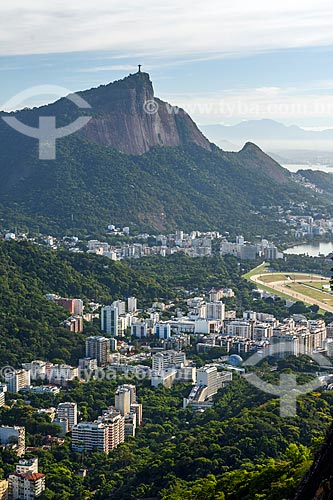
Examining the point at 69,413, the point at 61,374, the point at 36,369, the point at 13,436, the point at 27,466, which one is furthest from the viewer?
the point at 36,369

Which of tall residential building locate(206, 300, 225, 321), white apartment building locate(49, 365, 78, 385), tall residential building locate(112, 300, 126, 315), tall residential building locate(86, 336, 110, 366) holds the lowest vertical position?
white apartment building locate(49, 365, 78, 385)

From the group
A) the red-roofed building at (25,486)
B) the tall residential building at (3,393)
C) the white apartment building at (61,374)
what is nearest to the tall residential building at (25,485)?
the red-roofed building at (25,486)

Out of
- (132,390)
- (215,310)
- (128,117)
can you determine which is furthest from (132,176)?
(132,390)

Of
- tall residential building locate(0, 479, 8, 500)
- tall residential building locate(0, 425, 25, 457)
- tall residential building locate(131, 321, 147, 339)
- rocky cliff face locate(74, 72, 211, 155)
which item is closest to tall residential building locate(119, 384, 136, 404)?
tall residential building locate(0, 425, 25, 457)

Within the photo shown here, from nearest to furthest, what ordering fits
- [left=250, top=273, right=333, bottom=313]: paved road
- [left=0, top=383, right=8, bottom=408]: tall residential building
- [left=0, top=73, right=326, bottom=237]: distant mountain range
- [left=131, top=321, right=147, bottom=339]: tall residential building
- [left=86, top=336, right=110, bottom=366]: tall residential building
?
[left=0, top=383, right=8, bottom=408]: tall residential building < [left=86, top=336, right=110, bottom=366]: tall residential building < [left=131, top=321, right=147, bottom=339]: tall residential building < [left=250, top=273, right=333, bottom=313]: paved road < [left=0, top=73, right=326, bottom=237]: distant mountain range

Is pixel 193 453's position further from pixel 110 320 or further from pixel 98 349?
pixel 110 320

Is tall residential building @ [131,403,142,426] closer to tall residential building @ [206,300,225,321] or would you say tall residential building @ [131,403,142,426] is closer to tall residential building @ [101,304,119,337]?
tall residential building @ [101,304,119,337]
